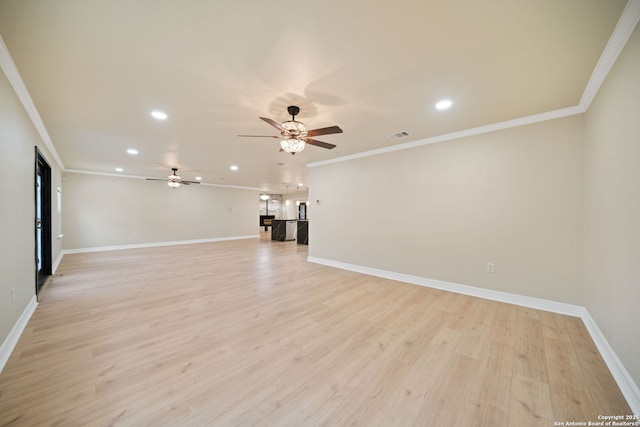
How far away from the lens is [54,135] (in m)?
4.00

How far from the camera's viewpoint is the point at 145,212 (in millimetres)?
8406

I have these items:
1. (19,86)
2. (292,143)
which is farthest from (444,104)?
(19,86)

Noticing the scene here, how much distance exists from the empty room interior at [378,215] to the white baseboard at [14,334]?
0.04 meters

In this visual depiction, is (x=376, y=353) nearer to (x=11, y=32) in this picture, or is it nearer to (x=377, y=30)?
(x=377, y=30)

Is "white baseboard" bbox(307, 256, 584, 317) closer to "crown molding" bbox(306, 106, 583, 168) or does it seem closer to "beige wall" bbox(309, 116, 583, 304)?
"beige wall" bbox(309, 116, 583, 304)

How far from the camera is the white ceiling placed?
1521 mm

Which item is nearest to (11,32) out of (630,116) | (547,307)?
(630,116)

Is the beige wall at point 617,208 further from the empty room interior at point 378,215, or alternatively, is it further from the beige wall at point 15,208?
the beige wall at point 15,208

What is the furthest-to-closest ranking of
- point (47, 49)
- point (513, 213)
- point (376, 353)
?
1. point (513, 213)
2. point (376, 353)
3. point (47, 49)

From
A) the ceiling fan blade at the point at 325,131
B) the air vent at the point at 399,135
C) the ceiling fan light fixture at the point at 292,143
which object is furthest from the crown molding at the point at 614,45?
the ceiling fan light fixture at the point at 292,143

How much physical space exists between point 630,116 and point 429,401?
2.62 metres

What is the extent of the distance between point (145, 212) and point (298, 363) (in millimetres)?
9066

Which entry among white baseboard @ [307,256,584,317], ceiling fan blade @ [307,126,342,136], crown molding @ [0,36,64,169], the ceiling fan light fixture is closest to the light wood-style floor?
white baseboard @ [307,256,584,317]

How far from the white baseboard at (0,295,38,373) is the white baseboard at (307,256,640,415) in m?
4.75
